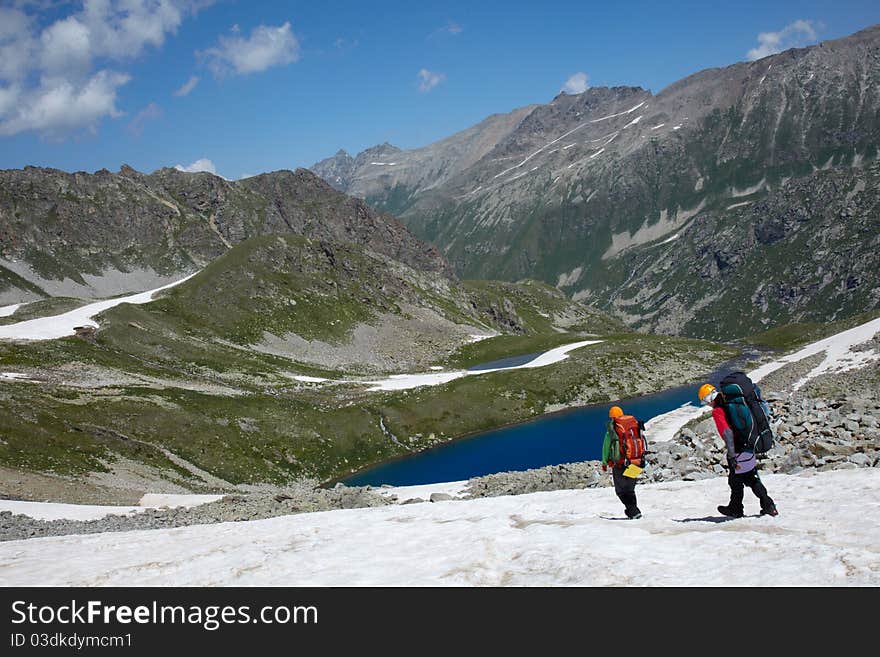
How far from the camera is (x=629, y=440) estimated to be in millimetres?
18062

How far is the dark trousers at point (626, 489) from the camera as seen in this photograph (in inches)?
736

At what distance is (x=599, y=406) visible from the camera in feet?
373

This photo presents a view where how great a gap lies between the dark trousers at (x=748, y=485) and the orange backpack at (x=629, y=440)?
2.32 meters

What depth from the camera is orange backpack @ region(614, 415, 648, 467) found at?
18.0 meters

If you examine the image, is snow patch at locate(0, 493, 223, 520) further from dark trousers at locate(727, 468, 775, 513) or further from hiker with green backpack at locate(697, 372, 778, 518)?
hiker with green backpack at locate(697, 372, 778, 518)

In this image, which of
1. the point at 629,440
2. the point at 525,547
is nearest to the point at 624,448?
the point at 629,440

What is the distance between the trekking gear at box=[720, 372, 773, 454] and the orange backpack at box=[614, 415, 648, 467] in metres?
2.48

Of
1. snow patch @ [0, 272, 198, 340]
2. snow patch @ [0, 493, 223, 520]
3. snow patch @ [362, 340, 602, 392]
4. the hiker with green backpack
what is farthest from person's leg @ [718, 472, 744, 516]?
snow patch @ [0, 272, 198, 340]

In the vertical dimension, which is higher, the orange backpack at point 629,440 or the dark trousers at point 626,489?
the orange backpack at point 629,440

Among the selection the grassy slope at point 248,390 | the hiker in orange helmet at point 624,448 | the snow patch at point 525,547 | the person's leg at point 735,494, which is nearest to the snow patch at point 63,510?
the grassy slope at point 248,390

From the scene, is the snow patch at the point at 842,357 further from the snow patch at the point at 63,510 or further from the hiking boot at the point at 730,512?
the snow patch at the point at 63,510
